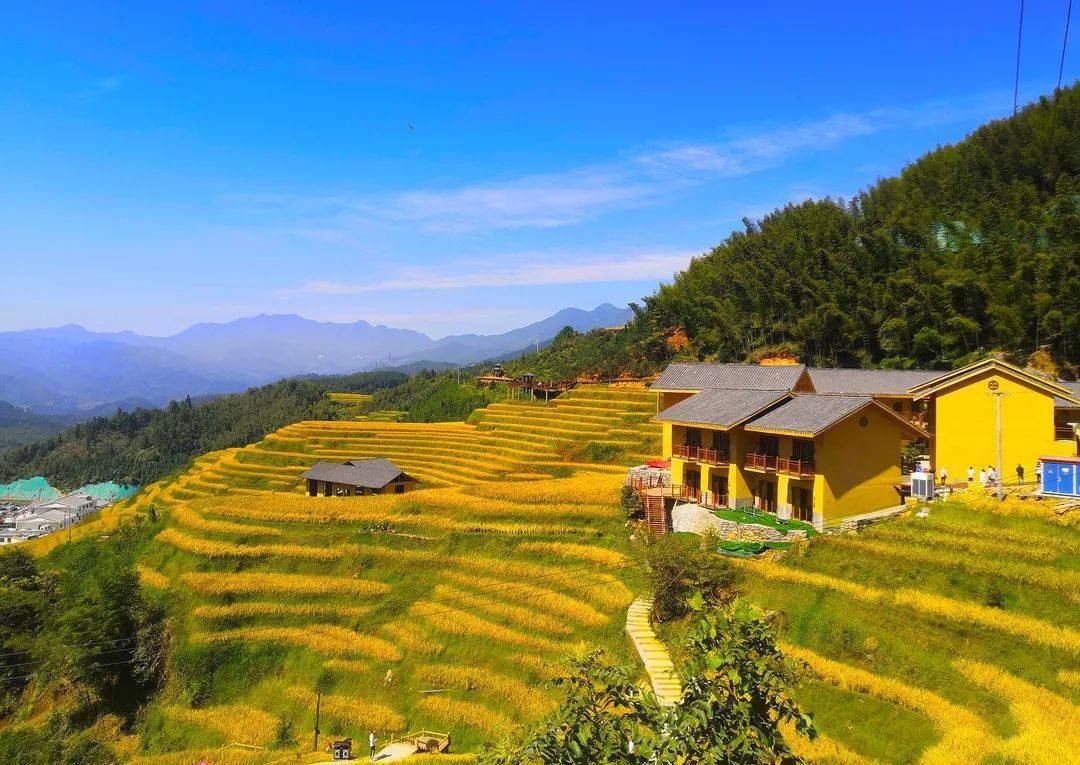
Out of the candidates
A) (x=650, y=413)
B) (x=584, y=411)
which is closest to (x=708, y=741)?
(x=650, y=413)

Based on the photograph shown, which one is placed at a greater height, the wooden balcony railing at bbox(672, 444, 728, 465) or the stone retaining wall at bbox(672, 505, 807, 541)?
the wooden balcony railing at bbox(672, 444, 728, 465)

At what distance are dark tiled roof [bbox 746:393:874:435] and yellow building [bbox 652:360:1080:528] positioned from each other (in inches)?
2.0

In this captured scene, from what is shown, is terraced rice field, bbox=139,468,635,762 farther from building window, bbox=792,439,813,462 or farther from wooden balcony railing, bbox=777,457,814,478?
building window, bbox=792,439,813,462

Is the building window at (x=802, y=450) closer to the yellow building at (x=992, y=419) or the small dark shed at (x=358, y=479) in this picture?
the yellow building at (x=992, y=419)

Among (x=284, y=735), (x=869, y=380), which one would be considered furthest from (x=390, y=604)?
(x=869, y=380)

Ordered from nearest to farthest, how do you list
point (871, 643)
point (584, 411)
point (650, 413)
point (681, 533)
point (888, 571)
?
point (871, 643), point (888, 571), point (681, 533), point (650, 413), point (584, 411)

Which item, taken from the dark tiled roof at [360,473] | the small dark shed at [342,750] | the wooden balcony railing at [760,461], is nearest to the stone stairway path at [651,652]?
the wooden balcony railing at [760,461]

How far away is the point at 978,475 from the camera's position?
26.6m

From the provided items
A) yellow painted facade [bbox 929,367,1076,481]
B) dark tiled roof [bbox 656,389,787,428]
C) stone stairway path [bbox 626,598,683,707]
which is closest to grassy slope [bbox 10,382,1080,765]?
stone stairway path [bbox 626,598,683,707]

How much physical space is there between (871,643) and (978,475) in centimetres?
1346

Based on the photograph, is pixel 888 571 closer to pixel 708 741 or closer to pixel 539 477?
pixel 708 741

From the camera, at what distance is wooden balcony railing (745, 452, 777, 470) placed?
86.6ft

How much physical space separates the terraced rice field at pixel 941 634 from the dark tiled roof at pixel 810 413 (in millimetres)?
4222

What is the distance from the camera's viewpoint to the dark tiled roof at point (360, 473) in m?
40.3
